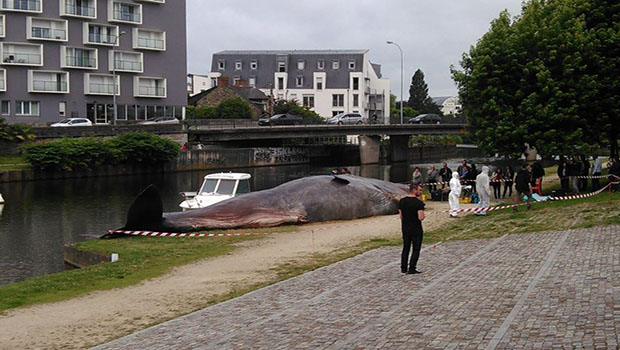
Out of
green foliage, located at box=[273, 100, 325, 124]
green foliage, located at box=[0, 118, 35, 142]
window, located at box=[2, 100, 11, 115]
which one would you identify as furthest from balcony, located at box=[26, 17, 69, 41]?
green foliage, located at box=[273, 100, 325, 124]

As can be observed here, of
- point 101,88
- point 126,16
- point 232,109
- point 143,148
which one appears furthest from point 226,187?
point 232,109

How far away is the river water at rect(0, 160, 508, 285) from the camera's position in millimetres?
30234

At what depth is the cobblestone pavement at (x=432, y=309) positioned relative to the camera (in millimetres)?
12078

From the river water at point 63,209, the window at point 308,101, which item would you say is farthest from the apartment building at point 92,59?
the window at point 308,101

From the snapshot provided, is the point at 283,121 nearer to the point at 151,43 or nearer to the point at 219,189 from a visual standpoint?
A: the point at 151,43

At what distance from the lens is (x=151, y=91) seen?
101438 millimetres

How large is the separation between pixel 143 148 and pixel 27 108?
61.1ft

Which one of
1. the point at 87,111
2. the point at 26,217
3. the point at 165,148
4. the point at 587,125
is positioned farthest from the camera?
the point at 87,111

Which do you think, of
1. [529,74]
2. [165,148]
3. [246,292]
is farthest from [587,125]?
[165,148]

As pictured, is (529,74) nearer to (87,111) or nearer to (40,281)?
(40,281)

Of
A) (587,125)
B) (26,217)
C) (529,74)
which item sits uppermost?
(529,74)

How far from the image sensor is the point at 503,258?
Answer: 789 inches

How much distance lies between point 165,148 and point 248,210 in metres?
52.9

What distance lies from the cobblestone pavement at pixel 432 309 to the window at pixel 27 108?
76605mm
